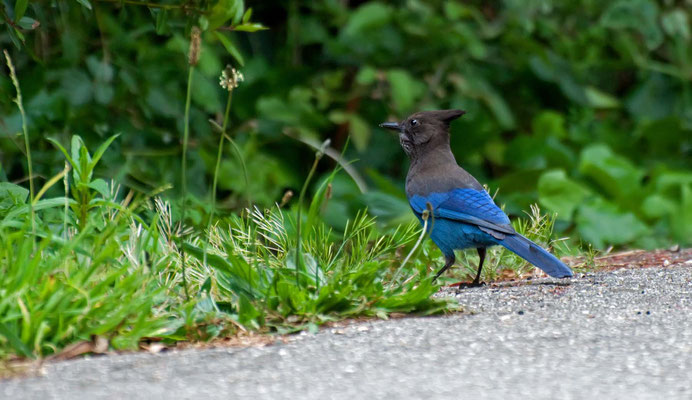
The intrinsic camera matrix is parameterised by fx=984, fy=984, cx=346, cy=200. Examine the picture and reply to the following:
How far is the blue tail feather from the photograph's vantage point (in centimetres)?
391

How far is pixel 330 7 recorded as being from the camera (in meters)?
6.95

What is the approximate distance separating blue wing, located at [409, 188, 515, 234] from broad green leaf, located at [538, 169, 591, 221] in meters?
1.88

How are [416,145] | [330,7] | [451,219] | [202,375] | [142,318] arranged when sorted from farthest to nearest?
1. [330,7]
2. [416,145]
3. [451,219]
4. [142,318]
5. [202,375]

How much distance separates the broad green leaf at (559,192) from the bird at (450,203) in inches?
59.6

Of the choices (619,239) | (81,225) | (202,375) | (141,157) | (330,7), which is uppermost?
(330,7)

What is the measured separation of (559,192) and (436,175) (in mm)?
1885

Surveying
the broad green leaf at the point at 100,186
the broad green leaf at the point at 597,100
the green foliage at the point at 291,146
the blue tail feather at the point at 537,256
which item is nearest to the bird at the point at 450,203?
the blue tail feather at the point at 537,256

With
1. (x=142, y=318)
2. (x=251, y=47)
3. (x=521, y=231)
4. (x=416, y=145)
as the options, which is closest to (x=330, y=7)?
(x=251, y=47)

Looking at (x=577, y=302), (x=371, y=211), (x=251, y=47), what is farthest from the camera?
(x=251, y=47)

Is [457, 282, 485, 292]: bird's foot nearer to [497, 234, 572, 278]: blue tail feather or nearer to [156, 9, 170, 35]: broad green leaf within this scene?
[497, 234, 572, 278]: blue tail feather

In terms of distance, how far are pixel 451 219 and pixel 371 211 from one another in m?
1.66

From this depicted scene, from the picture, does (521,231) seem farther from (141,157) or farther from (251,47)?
(251,47)

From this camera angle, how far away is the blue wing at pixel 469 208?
4164 mm

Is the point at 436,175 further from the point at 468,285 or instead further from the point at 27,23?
the point at 27,23
